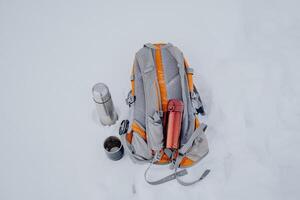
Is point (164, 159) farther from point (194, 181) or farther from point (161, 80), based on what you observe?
point (161, 80)

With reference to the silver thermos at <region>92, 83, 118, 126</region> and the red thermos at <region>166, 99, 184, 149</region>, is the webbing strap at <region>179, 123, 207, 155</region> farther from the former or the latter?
the silver thermos at <region>92, 83, 118, 126</region>

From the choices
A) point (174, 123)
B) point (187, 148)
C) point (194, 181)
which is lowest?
point (194, 181)

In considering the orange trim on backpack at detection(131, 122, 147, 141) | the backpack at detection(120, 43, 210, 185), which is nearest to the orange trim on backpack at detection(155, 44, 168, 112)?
the backpack at detection(120, 43, 210, 185)

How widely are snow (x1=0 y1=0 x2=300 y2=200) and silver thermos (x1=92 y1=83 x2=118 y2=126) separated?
0.13 metres

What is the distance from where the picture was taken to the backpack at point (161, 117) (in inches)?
99.0

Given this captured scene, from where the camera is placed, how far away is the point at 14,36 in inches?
147

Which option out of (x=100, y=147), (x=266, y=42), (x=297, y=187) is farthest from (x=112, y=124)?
(x=266, y=42)

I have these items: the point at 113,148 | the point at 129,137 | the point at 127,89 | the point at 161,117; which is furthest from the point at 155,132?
the point at 127,89

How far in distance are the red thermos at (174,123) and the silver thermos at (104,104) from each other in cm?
65

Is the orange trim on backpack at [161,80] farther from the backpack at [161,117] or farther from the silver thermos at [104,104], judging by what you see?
the silver thermos at [104,104]

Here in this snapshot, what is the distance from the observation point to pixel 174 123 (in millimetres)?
2439

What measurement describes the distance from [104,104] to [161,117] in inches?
23.8

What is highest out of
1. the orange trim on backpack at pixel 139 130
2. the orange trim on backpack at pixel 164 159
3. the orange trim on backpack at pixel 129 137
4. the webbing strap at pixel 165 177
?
the orange trim on backpack at pixel 139 130

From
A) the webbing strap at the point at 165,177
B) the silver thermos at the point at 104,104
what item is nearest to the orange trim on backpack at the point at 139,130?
the webbing strap at the point at 165,177
